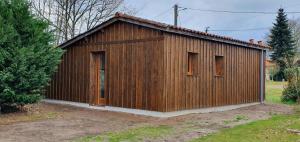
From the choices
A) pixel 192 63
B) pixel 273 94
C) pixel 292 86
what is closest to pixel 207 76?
pixel 192 63

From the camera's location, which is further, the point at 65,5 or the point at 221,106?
the point at 65,5

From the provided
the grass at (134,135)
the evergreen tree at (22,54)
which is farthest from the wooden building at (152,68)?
the grass at (134,135)

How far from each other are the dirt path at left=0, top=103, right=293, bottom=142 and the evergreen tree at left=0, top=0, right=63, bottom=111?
1.00 meters

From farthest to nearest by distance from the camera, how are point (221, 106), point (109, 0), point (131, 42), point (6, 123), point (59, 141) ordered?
point (109, 0), point (221, 106), point (131, 42), point (6, 123), point (59, 141)

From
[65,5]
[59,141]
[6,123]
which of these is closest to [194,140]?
[59,141]

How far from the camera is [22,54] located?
1255 centimetres

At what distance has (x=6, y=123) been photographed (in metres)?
11.5

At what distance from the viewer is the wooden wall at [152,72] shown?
1342 cm

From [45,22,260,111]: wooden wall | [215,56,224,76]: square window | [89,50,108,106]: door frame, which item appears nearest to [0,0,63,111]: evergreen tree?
[89,50,108,106]: door frame

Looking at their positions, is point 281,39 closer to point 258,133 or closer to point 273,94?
point 273,94

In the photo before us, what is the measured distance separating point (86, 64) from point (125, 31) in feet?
Answer: 9.31

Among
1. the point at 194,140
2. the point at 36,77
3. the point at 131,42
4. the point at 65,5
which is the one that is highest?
the point at 65,5

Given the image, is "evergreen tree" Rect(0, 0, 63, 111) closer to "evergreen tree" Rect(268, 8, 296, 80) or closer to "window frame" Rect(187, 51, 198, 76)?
"window frame" Rect(187, 51, 198, 76)

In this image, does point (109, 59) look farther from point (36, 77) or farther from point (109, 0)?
point (109, 0)
